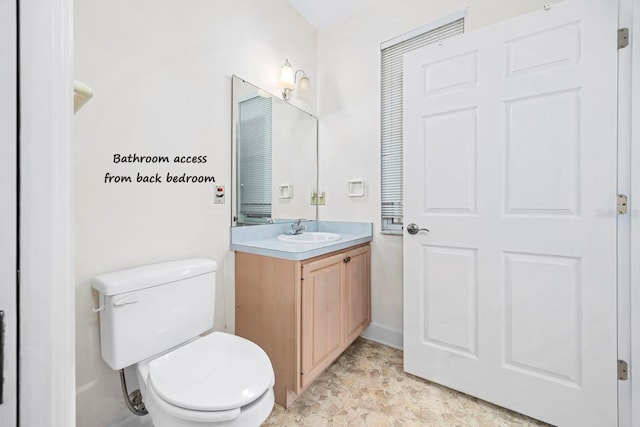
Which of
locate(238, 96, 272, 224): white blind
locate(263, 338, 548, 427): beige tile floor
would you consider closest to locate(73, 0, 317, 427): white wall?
locate(238, 96, 272, 224): white blind

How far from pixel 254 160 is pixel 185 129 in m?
0.49

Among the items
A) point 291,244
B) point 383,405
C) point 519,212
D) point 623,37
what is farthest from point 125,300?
point 623,37

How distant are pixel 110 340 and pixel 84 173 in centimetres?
68

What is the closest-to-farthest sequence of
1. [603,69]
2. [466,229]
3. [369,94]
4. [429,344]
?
[603,69], [466,229], [429,344], [369,94]

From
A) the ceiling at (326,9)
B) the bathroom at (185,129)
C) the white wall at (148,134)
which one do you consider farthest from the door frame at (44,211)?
the ceiling at (326,9)

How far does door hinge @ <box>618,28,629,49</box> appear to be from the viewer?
122cm

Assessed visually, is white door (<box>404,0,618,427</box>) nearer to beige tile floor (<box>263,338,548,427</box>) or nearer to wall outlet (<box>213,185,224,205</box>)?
beige tile floor (<box>263,338,548,427</box>)

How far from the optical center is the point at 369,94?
2225 millimetres

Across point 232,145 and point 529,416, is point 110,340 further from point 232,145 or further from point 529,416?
point 529,416

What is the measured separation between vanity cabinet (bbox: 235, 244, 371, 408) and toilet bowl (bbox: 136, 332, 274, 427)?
1.05 feet

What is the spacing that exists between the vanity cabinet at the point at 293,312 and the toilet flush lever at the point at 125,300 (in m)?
0.62

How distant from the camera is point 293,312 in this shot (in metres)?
1.46

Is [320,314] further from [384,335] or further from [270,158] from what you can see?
[270,158]

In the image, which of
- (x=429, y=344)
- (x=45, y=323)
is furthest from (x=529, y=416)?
(x=45, y=323)
